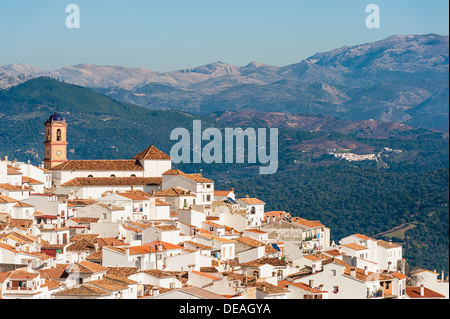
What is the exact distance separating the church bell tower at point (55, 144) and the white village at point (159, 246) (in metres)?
0.12

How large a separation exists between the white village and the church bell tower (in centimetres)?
12

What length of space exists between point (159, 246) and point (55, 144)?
2221cm

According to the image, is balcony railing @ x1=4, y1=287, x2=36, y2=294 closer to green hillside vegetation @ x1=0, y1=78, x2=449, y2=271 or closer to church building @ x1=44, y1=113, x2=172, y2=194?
church building @ x1=44, y1=113, x2=172, y2=194

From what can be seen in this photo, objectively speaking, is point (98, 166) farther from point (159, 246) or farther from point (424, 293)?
point (424, 293)

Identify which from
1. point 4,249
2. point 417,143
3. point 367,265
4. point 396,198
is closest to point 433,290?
point 367,265

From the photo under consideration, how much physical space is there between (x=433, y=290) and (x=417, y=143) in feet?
551

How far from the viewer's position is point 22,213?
129 feet

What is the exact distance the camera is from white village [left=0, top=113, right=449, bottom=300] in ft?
88.3

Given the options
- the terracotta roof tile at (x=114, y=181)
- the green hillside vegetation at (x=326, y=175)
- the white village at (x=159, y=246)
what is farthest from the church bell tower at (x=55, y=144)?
the green hillside vegetation at (x=326, y=175)

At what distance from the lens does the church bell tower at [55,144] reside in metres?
52.8

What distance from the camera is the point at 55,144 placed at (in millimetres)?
53438

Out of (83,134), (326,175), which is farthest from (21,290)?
(83,134)

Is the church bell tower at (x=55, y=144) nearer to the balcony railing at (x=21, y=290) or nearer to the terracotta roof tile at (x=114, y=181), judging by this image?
A: the terracotta roof tile at (x=114, y=181)

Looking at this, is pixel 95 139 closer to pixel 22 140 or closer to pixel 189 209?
pixel 22 140
